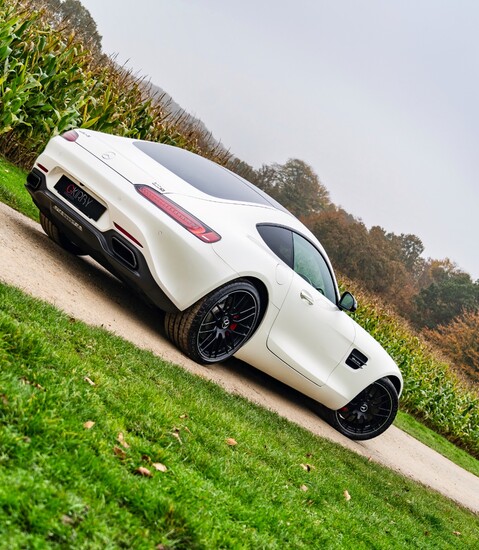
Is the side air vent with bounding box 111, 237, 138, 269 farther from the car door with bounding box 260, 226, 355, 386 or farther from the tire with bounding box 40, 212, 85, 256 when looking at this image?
the tire with bounding box 40, 212, 85, 256

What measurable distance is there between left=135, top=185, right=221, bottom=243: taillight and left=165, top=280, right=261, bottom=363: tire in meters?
0.48

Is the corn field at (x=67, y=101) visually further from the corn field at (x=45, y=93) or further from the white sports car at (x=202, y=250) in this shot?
the white sports car at (x=202, y=250)

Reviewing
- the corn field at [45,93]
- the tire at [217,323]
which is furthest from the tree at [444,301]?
the tire at [217,323]

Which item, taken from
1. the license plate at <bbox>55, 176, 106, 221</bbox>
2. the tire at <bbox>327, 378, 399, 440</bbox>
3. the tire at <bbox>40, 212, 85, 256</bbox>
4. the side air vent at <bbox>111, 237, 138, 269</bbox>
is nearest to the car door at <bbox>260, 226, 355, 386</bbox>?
the tire at <bbox>327, 378, 399, 440</bbox>

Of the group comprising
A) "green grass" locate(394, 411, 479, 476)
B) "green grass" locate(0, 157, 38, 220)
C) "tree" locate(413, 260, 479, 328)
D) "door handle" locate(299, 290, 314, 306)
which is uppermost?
"tree" locate(413, 260, 479, 328)

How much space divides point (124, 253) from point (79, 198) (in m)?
0.67

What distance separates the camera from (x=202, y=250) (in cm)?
522

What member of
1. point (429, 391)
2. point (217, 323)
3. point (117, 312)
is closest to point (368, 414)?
point (217, 323)

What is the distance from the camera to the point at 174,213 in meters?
5.21

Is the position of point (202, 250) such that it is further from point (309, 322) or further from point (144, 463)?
point (144, 463)

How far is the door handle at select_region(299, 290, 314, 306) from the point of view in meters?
6.26

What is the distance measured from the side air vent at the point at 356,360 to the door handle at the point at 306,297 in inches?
39.9

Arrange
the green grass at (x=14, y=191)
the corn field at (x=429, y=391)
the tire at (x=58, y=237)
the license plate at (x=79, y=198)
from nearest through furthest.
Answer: the license plate at (x=79, y=198), the tire at (x=58, y=237), the green grass at (x=14, y=191), the corn field at (x=429, y=391)

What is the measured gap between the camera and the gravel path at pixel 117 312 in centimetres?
518
